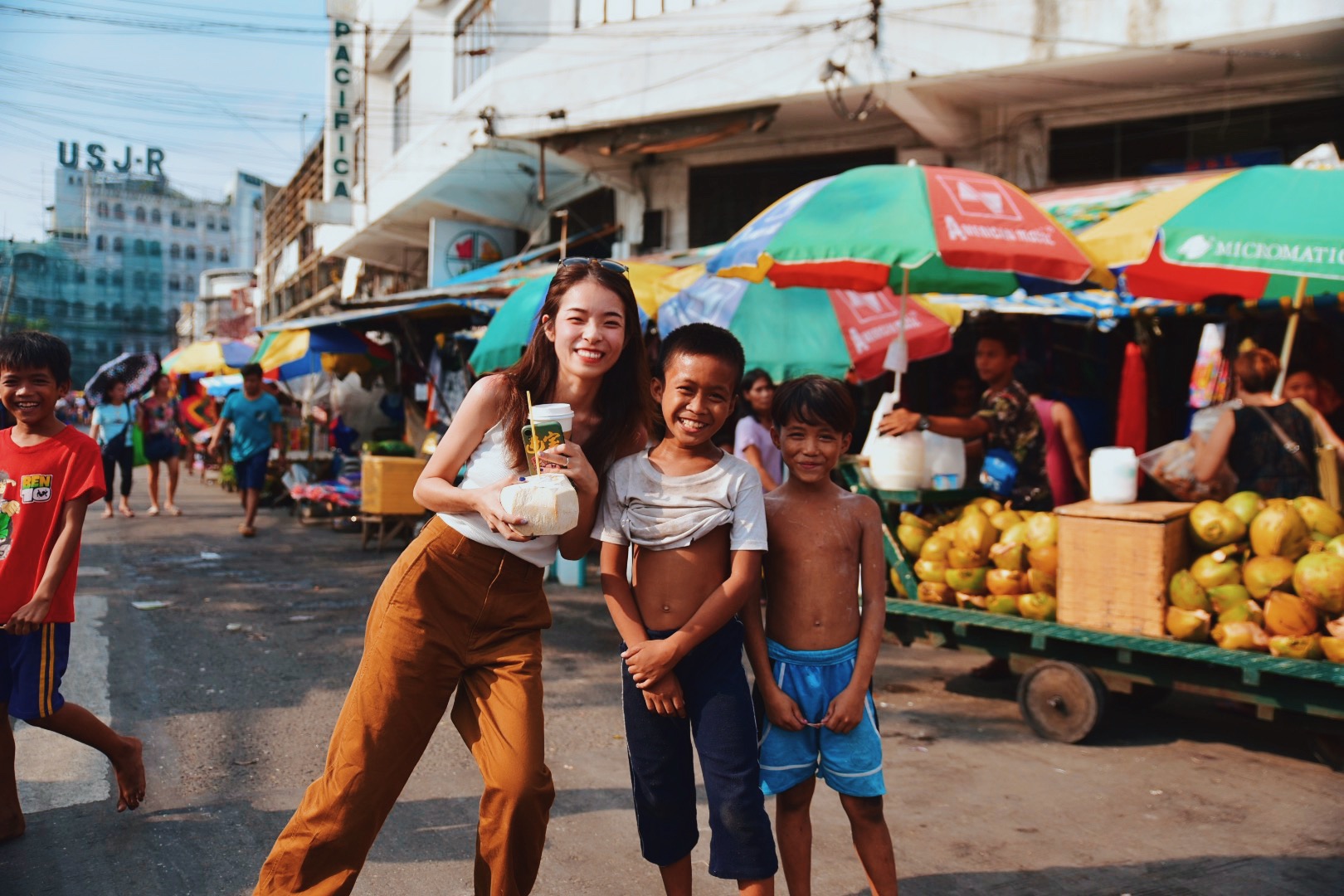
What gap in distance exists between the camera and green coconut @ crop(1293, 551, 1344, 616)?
13.9 ft

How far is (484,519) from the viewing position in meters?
2.56

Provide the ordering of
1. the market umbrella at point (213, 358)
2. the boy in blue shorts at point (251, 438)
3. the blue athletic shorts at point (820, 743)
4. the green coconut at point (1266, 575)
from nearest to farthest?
the blue athletic shorts at point (820, 743) < the green coconut at point (1266, 575) < the boy in blue shorts at point (251, 438) < the market umbrella at point (213, 358)

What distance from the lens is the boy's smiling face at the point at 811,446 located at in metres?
2.80

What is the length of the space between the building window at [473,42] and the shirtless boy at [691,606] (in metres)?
15.3

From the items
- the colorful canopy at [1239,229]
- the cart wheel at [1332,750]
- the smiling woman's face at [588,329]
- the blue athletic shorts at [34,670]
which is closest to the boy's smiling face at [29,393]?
the blue athletic shorts at [34,670]

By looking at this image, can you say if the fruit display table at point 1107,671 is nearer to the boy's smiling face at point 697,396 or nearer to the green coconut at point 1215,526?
the green coconut at point 1215,526

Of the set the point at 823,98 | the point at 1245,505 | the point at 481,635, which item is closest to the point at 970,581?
the point at 1245,505

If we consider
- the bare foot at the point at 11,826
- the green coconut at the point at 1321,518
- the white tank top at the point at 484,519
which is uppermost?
the white tank top at the point at 484,519

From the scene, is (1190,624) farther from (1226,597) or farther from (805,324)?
(805,324)

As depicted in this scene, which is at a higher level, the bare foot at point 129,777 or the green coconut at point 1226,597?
the green coconut at point 1226,597

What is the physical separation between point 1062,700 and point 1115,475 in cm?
110

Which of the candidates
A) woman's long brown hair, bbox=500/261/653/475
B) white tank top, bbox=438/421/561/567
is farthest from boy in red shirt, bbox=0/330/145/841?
woman's long brown hair, bbox=500/261/653/475

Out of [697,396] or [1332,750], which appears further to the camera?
[1332,750]

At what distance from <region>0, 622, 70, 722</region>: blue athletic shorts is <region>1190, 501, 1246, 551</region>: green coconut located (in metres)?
4.63
